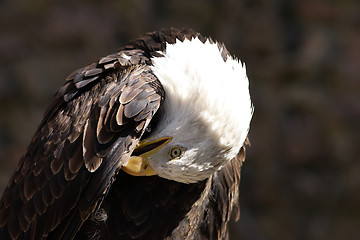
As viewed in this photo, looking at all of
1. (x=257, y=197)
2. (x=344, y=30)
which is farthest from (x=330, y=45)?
(x=257, y=197)

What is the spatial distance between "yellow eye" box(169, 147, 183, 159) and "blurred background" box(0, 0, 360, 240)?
8.45 ft

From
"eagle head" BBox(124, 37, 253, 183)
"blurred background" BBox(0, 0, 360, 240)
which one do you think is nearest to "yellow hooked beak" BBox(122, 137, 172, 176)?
"eagle head" BBox(124, 37, 253, 183)

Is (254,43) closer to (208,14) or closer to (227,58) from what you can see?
(208,14)

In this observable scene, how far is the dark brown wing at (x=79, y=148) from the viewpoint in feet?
8.31

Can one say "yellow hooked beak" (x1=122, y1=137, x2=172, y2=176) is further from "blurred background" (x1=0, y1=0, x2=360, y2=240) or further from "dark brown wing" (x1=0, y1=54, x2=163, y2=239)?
"blurred background" (x1=0, y1=0, x2=360, y2=240)

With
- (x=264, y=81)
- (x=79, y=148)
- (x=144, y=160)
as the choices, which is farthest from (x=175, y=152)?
(x=264, y=81)

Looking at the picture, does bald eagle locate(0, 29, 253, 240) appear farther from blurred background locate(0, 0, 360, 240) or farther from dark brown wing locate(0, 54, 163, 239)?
blurred background locate(0, 0, 360, 240)

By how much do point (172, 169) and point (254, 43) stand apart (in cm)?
271

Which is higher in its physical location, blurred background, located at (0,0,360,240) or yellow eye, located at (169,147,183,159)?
yellow eye, located at (169,147,183,159)

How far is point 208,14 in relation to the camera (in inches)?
201

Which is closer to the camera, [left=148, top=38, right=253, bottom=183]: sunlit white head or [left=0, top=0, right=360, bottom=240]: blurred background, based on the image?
[left=148, top=38, right=253, bottom=183]: sunlit white head

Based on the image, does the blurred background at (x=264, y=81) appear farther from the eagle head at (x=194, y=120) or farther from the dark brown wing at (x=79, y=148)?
the eagle head at (x=194, y=120)

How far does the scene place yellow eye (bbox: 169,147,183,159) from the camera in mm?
2545

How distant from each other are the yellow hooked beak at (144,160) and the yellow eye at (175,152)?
0.04 metres
